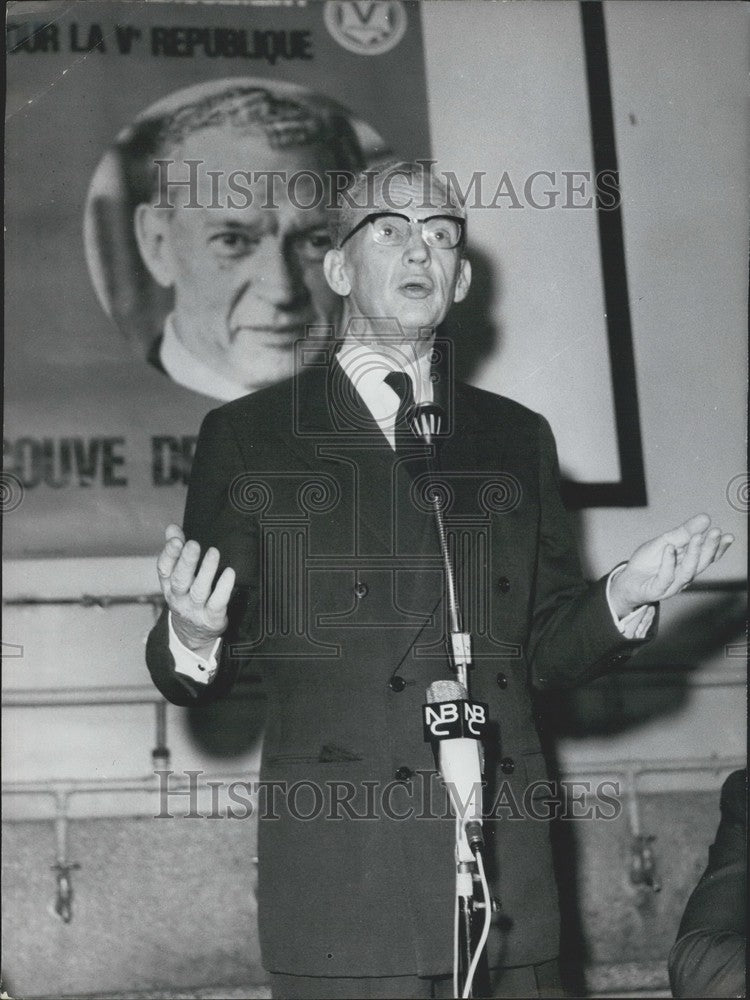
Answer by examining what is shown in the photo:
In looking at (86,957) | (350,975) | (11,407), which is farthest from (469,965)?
(11,407)

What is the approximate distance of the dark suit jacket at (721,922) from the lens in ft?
5.04

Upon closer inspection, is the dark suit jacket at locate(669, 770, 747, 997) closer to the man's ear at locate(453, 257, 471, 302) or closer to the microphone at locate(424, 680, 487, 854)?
the microphone at locate(424, 680, 487, 854)

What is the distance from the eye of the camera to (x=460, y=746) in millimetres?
1458

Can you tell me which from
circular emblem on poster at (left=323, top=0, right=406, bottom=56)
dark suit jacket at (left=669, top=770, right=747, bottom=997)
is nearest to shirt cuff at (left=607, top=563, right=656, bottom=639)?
dark suit jacket at (left=669, top=770, right=747, bottom=997)

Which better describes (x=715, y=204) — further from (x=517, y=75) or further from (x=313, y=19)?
(x=313, y=19)

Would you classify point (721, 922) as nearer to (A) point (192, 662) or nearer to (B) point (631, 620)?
(B) point (631, 620)

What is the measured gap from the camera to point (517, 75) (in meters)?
3.19

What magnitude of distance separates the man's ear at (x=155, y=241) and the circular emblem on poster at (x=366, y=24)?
0.64 m

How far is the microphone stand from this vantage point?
4.65 ft

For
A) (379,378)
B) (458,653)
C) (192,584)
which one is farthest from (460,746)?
(379,378)

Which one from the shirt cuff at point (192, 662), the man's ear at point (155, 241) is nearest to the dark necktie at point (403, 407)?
the shirt cuff at point (192, 662)

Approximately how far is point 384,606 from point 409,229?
0.63 metres

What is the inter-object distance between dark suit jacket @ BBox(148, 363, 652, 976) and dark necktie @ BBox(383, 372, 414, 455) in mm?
35

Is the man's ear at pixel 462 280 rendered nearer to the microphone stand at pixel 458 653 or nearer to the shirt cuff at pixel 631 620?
the microphone stand at pixel 458 653
